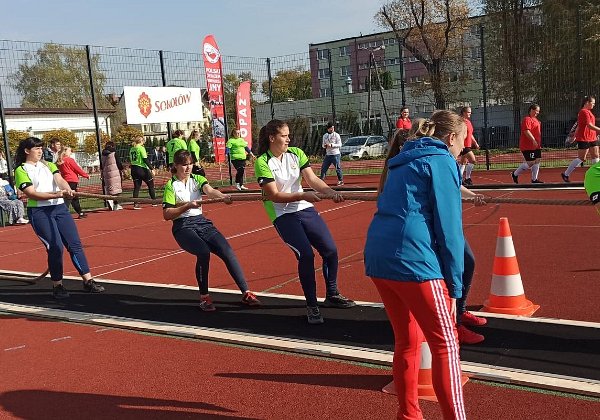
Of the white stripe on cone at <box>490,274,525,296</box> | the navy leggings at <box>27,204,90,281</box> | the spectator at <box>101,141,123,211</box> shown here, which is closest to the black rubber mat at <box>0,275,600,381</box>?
the white stripe on cone at <box>490,274,525,296</box>

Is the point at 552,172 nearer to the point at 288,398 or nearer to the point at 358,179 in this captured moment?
the point at 358,179

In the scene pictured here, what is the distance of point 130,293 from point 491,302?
4.34 metres

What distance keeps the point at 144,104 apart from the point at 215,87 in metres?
2.97

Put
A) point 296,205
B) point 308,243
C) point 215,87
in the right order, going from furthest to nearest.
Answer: point 215,87 < point 296,205 < point 308,243

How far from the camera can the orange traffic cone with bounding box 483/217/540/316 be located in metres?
5.66

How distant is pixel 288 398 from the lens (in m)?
4.27

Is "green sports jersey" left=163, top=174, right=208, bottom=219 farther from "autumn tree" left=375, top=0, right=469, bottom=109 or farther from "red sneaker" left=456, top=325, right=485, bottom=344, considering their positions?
"autumn tree" left=375, top=0, right=469, bottom=109

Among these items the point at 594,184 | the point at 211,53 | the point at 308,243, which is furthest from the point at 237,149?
the point at 594,184

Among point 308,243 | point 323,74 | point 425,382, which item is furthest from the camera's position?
point 323,74

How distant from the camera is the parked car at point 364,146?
32.2 meters

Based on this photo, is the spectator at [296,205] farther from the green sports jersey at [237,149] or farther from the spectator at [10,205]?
the green sports jersey at [237,149]

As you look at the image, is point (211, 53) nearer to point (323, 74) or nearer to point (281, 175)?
point (323, 74)

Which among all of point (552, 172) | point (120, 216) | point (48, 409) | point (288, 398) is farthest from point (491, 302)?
point (552, 172)

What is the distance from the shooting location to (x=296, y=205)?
599cm
